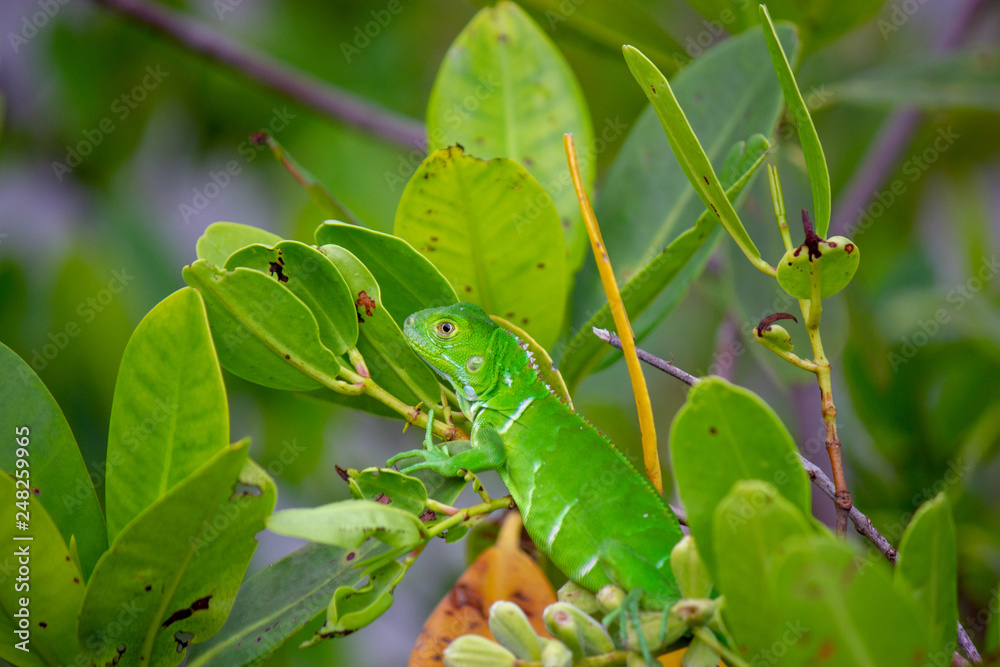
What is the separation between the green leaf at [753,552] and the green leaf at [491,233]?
31.9 inches

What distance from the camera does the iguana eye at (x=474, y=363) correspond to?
175cm

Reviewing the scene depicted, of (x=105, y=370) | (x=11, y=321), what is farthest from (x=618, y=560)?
(x=11, y=321)

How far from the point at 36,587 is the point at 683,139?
1.23m

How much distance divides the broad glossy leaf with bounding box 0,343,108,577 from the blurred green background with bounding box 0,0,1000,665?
1.13 metres

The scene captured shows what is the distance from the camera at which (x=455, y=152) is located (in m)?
1.49

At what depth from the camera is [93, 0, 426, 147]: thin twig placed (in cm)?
294

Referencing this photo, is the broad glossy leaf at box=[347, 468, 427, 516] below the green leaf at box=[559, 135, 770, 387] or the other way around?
below

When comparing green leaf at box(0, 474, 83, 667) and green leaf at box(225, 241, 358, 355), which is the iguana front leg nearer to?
green leaf at box(225, 241, 358, 355)

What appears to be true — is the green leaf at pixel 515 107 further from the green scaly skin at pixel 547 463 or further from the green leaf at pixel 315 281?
the green leaf at pixel 315 281

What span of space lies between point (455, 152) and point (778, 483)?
2.86ft

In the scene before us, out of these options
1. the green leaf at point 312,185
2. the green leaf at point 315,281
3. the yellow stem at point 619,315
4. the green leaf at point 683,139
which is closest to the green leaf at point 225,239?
the green leaf at point 315,281

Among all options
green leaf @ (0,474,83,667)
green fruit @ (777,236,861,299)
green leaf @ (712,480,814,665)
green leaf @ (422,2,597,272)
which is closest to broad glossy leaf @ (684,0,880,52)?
green leaf @ (422,2,597,272)

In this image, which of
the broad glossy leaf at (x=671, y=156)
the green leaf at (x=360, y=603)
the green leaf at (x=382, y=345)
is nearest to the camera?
the green leaf at (x=360, y=603)

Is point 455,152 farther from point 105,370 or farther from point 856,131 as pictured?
point 856,131
